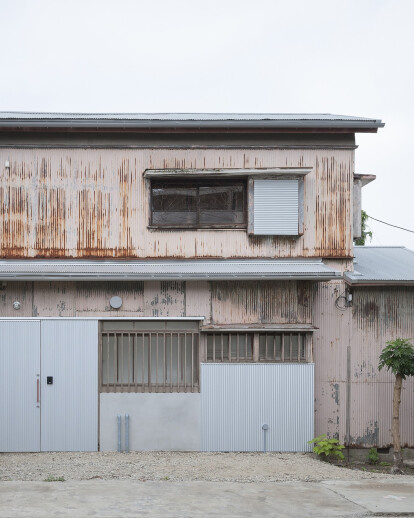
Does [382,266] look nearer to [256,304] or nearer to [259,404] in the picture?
[256,304]

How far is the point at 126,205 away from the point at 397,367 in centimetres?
569

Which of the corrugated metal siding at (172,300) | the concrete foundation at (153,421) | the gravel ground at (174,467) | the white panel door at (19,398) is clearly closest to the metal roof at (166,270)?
the corrugated metal siding at (172,300)

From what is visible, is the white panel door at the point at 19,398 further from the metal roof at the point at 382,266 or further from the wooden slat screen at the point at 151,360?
the metal roof at the point at 382,266

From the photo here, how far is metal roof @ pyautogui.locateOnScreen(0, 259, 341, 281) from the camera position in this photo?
10.8 meters

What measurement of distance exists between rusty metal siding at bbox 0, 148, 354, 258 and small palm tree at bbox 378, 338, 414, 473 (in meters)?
1.98

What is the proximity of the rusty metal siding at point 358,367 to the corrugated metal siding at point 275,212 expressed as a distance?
1.29 metres

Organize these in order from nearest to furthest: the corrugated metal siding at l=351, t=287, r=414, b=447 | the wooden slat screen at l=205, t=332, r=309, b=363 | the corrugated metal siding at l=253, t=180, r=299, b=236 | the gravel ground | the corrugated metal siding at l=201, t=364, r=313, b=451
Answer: the gravel ground
the corrugated metal siding at l=201, t=364, r=313, b=451
the wooden slat screen at l=205, t=332, r=309, b=363
the corrugated metal siding at l=253, t=180, r=299, b=236
the corrugated metal siding at l=351, t=287, r=414, b=447

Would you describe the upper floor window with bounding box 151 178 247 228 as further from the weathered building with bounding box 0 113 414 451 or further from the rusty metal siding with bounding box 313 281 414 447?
the rusty metal siding with bounding box 313 281 414 447

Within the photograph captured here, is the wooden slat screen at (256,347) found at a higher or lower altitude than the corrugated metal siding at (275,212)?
lower

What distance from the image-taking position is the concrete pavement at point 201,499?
24.6 ft

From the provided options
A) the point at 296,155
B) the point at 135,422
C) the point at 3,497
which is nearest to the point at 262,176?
the point at 296,155

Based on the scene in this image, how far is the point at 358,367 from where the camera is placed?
1170 centimetres

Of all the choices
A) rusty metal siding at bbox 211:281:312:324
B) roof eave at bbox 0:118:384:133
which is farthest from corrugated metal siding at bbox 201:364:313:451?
roof eave at bbox 0:118:384:133

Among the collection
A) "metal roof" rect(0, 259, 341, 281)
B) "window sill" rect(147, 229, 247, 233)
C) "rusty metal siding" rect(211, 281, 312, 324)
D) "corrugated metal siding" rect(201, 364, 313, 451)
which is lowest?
"corrugated metal siding" rect(201, 364, 313, 451)
